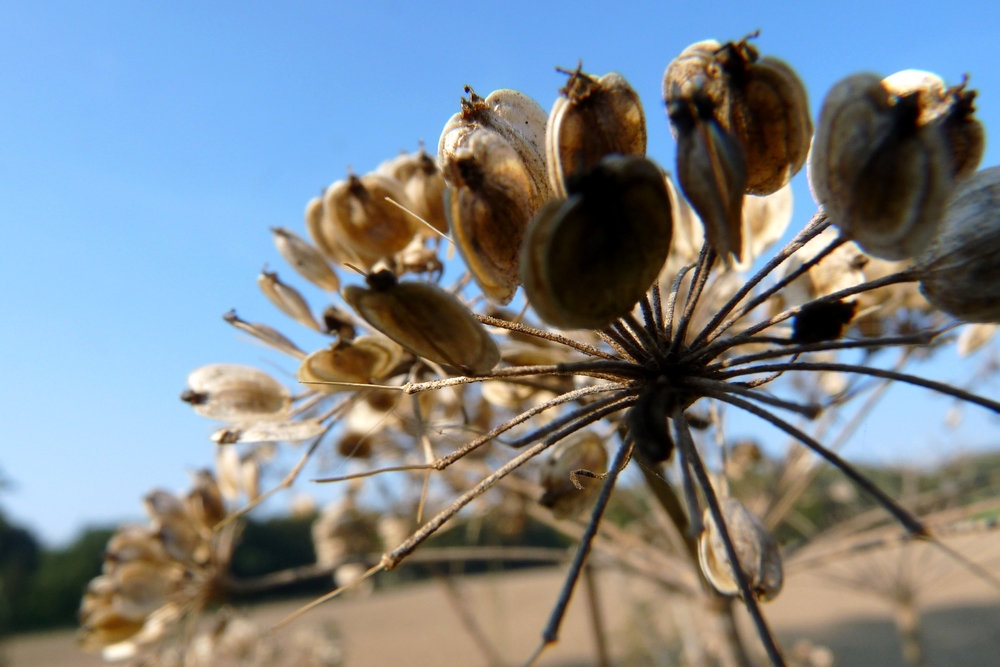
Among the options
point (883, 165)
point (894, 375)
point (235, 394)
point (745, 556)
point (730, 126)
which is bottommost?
point (745, 556)

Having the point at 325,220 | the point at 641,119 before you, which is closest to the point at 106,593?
the point at 325,220

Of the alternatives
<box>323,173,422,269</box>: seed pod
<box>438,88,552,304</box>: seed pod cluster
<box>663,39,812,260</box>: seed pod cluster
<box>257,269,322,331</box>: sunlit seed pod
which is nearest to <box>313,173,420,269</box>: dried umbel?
<box>323,173,422,269</box>: seed pod

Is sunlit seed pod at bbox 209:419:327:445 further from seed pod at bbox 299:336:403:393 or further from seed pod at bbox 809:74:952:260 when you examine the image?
seed pod at bbox 809:74:952:260

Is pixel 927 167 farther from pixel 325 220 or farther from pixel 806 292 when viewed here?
pixel 325 220

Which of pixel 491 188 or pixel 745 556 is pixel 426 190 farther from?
pixel 745 556

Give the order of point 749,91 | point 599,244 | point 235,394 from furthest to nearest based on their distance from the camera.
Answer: point 235,394 < point 749,91 < point 599,244

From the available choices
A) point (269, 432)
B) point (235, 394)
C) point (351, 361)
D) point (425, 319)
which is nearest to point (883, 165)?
point (425, 319)

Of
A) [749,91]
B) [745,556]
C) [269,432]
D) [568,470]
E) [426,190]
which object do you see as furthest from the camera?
[426,190]
